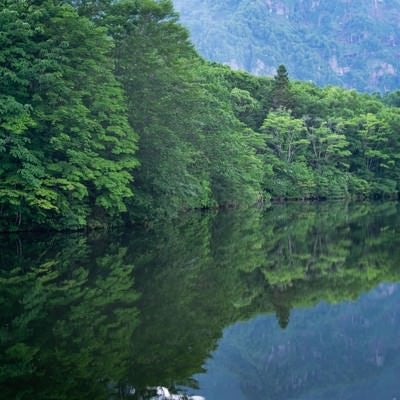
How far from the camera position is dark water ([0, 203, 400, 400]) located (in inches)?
247

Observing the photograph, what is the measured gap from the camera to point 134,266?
1387 centimetres

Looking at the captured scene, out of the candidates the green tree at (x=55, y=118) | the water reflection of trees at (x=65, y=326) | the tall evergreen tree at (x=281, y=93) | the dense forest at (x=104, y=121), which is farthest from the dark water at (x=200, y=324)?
the tall evergreen tree at (x=281, y=93)

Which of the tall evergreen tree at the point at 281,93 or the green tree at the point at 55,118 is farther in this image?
the tall evergreen tree at the point at 281,93

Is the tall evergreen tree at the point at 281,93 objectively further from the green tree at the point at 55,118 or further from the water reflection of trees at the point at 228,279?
the water reflection of trees at the point at 228,279

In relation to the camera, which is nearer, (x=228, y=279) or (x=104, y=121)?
(x=228, y=279)

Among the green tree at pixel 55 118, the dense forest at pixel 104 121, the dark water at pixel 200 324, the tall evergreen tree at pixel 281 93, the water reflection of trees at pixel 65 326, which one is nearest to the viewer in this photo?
the water reflection of trees at pixel 65 326

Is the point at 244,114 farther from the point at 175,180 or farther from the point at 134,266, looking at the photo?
the point at 134,266

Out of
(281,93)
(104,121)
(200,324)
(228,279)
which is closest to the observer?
(200,324)

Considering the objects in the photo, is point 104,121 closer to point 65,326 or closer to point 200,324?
point 65,326

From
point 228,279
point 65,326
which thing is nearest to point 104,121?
point 228,279

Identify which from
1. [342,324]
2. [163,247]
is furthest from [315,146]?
[342,324]

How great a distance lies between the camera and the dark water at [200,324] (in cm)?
628

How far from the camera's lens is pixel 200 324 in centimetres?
848

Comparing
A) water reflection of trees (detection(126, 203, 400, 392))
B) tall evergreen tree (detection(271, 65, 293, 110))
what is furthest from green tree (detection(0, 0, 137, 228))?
tall evergreen tree (detection(271, 65, 293, 110))
